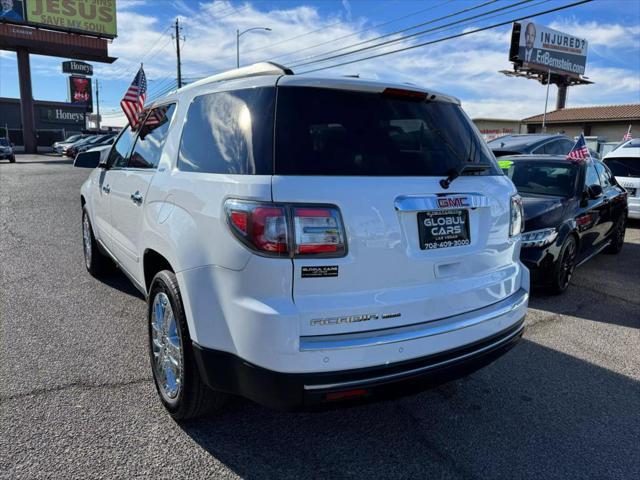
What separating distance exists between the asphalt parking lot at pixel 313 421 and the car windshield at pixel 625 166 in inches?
290

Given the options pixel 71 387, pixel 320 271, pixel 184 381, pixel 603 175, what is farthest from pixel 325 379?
pixel 603 175

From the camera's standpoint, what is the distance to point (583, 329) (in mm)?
4652

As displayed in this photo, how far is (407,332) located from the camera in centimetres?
234

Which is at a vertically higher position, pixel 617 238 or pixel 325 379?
pixel 325 379

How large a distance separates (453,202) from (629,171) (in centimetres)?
1016

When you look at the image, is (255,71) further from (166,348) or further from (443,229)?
(166,348)

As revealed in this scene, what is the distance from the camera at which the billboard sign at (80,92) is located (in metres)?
67.0

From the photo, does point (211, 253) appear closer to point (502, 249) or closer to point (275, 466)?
point (275, 466)

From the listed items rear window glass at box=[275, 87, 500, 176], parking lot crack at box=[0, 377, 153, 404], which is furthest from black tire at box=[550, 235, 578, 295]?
parking lot crack at box=[0, 377, 153, 404]

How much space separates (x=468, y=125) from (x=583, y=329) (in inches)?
107

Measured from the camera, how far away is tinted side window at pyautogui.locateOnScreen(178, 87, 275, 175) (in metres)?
2.31

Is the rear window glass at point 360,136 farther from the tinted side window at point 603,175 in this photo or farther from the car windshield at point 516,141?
the car windshield at point 516,141

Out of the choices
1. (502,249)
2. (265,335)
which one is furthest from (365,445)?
(502,249)

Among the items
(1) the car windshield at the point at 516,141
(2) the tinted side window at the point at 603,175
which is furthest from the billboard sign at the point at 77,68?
(2) the tinted side window at the point at 603,175
